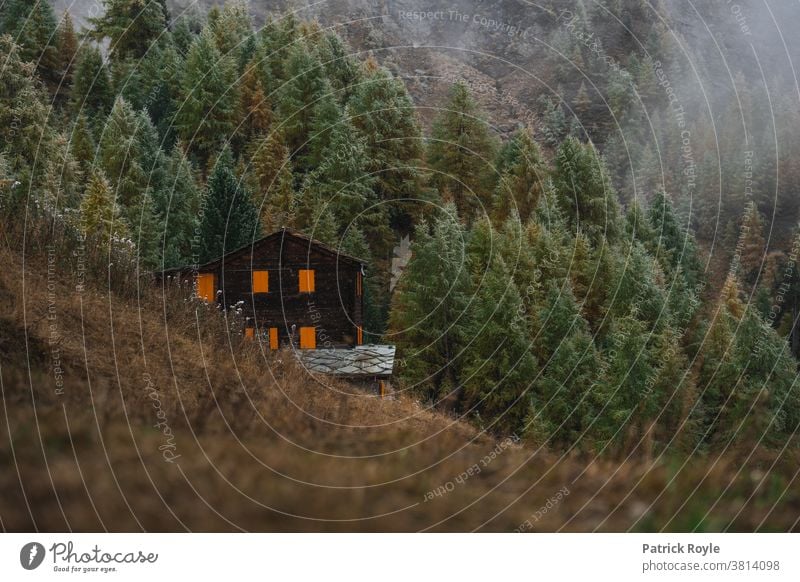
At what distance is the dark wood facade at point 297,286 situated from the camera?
3191 cm

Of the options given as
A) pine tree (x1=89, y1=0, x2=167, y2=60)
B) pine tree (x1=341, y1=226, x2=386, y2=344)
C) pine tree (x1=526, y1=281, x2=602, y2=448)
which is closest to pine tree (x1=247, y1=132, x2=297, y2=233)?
pine tree (x1=341, y1=226, x2=386, y2=344)

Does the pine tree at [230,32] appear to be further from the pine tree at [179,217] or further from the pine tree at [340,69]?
the pine tree at [179,217]

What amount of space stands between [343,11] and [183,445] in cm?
11780

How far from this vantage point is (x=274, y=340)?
2911cm

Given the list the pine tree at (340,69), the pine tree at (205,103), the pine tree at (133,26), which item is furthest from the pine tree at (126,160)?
the pine tree at (340,69)

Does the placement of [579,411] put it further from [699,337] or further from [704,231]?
→ [704,231]

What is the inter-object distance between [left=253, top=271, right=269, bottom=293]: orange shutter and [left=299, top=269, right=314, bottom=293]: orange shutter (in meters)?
1.39

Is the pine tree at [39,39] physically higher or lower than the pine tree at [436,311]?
higher

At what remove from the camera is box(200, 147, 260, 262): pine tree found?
3812 centimetres

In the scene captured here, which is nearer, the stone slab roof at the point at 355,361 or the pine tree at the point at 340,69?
the stone slab roof at the point at 355,361

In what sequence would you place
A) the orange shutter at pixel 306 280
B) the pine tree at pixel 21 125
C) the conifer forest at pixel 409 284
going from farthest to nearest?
the pine tree at pixel 21 125
the orange shutter at pixel 306 280
the conifer forest at pixel 409 284

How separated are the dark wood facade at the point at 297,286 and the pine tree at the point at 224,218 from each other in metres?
5.32

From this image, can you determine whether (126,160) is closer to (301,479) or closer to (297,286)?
(297,286)
